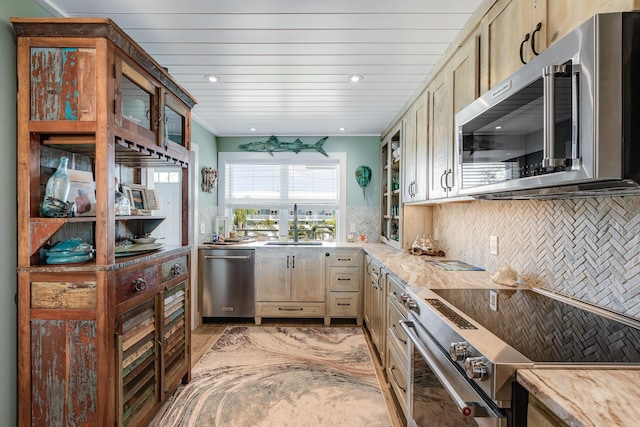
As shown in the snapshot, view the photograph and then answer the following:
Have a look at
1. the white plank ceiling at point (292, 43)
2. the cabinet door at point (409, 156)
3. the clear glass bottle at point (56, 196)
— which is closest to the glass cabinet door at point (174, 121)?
the white plank ceiling at point (292, 43)

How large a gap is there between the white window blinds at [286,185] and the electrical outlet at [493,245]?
248 cm

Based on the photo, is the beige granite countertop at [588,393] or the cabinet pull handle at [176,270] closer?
the beige granite countertop at [588,393]

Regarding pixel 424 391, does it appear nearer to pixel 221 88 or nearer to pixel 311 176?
pixel 221 88

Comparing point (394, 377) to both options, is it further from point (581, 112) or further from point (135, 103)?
point (135, 103)

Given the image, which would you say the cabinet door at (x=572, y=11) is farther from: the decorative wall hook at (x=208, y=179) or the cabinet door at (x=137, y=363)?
the decorative wall hook at (x=208, y=179)

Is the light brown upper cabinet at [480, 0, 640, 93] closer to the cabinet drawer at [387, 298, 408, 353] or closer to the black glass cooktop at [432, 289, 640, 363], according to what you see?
the black glass cooktop at [432, 289, 640, 363]

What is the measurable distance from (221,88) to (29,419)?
7.89 feet

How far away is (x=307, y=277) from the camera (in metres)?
3.69

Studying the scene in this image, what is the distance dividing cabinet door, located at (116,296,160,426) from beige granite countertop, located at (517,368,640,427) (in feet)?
5.56

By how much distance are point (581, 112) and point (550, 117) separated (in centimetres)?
8

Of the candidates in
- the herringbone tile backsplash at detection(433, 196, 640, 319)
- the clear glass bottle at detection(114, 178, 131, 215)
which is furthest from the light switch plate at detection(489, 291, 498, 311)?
the clear glass bottle at detection(114, 178, 131, 215)

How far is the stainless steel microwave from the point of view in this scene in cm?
81

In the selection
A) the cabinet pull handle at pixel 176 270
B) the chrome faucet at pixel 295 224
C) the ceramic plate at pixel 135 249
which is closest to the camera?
the ceramic plate at pixel 135 249

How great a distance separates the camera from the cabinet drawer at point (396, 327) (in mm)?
1862
